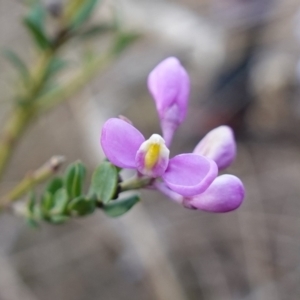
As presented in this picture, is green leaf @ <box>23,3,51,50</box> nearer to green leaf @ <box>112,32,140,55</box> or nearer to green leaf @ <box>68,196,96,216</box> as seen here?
green leaf @ <box>112,32,140,55</box>

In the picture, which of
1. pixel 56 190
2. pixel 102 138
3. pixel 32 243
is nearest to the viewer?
pixel 102 138

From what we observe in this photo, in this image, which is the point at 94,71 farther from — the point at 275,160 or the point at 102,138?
the point at 275,160

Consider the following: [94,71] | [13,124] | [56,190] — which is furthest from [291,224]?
[56,190]

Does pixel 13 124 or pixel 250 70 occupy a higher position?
pixel 13 124

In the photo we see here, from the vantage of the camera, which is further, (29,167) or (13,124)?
(29,167)

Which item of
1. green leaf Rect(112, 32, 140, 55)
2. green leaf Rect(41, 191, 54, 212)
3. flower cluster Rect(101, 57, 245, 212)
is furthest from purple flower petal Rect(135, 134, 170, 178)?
green leaf Rect(112, 32, 140, 55)

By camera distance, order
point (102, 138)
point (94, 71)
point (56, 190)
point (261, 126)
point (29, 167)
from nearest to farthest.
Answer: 1. point (102, 138)
2. point (56, 190)
3. point (94, 71)
4. point (29, 167)
5. point (261, 126)

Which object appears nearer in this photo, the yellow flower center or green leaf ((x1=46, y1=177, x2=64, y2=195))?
the yellow flower center
